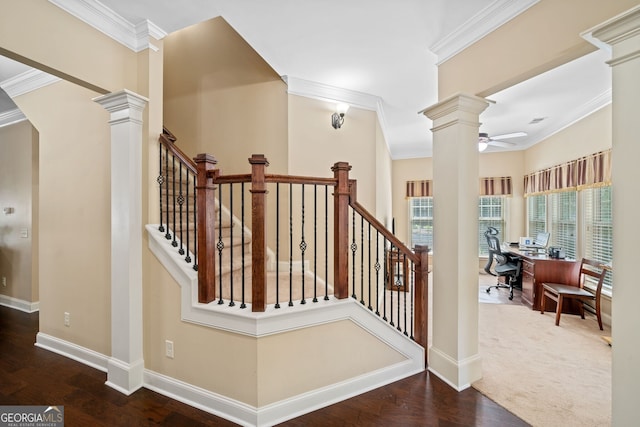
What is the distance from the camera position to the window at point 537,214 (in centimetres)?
521

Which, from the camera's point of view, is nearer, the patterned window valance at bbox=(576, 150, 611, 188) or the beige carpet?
the beige carpet

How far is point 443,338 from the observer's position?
2295 millimetres

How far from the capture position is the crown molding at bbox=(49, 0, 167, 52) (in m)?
1.82

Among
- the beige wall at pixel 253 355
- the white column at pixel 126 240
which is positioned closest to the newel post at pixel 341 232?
the beige wall at pixel 253 355

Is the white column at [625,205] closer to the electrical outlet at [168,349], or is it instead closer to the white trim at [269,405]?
the white trim at [269,405]

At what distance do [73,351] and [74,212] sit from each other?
51.3 inches

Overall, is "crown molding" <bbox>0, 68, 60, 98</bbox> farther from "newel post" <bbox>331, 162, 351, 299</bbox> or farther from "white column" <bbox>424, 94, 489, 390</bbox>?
"white column" <bbox>424, 94, 489, 390</bbox>

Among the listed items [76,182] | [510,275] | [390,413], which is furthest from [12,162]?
[510,275]

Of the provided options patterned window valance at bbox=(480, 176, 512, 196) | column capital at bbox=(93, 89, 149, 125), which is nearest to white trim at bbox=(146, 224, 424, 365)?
column capital at bbox=(93, 89, 149, 125)

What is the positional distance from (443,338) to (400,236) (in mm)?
4884


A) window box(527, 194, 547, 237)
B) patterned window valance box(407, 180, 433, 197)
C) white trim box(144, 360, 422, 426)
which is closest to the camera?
white trim box(144, 360, 422, 426)

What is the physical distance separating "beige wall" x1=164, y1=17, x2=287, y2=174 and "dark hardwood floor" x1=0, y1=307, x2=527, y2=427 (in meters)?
2.37

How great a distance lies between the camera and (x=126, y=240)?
6.78 ft

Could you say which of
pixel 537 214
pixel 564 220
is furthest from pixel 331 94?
pixel 537 214
